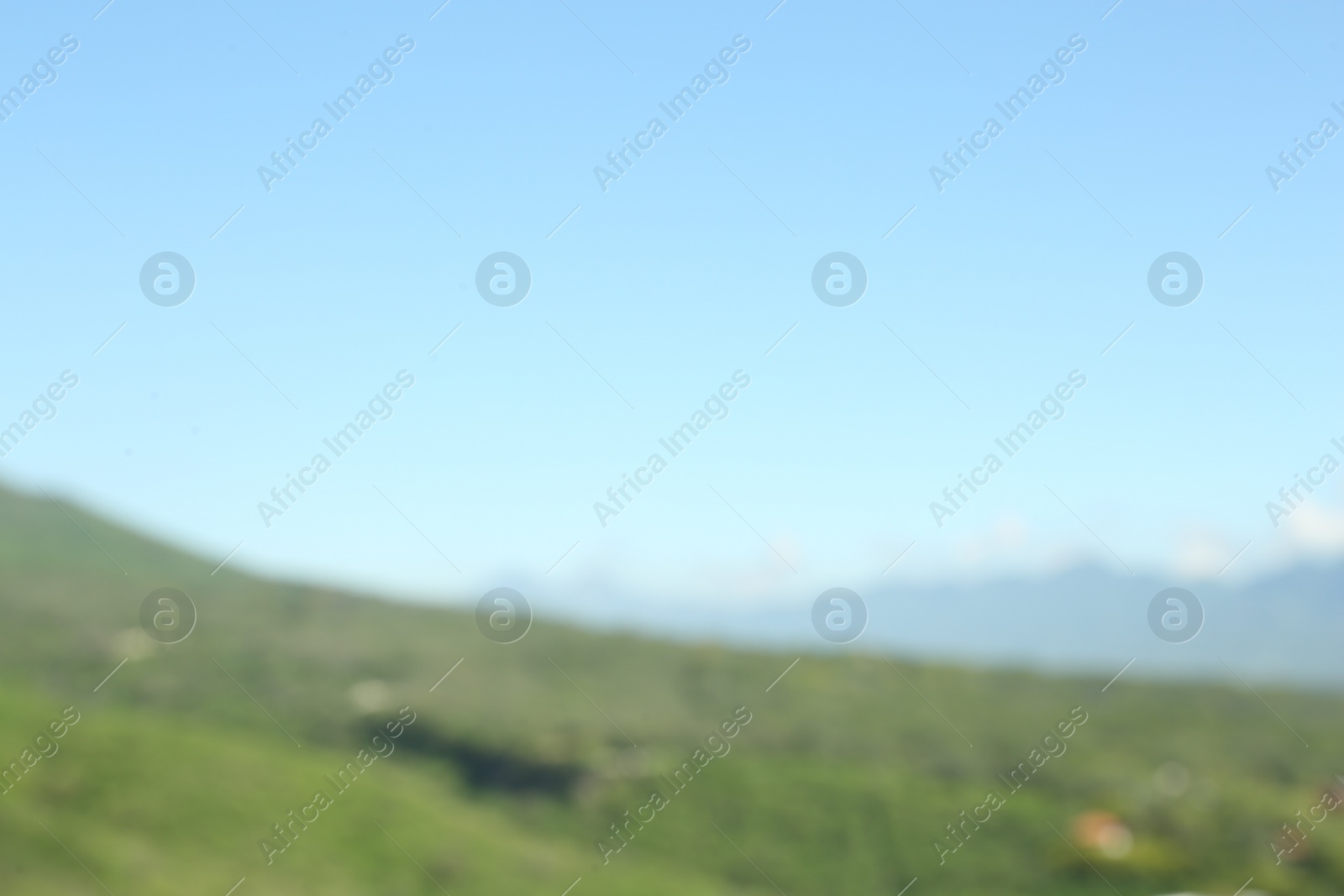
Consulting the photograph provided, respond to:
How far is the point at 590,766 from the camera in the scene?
120 feet

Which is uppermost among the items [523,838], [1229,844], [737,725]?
[1229,844]

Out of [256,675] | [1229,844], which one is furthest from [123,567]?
[1229,844]

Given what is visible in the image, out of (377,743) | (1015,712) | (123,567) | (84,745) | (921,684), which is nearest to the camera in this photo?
(84,745)

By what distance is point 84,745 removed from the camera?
3148cm

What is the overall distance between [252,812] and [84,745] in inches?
228

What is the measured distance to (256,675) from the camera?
44.9 meters

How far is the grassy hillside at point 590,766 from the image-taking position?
94.3ft

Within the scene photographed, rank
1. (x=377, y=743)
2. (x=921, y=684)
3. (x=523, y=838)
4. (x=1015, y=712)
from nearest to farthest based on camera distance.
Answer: (x=523, y=838), (x=377, y=743), (x=1015, y=712), (x=921, y=684)

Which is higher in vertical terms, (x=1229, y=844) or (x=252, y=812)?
(x=1229, y=844)

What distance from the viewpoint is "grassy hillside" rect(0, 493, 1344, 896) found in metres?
28.8

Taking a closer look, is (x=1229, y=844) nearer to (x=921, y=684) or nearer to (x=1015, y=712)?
(x=1015, y=712)

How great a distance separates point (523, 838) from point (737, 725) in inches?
426

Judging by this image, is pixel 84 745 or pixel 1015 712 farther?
pixel 1015 712

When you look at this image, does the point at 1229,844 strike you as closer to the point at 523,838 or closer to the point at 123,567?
the point at 523,838
